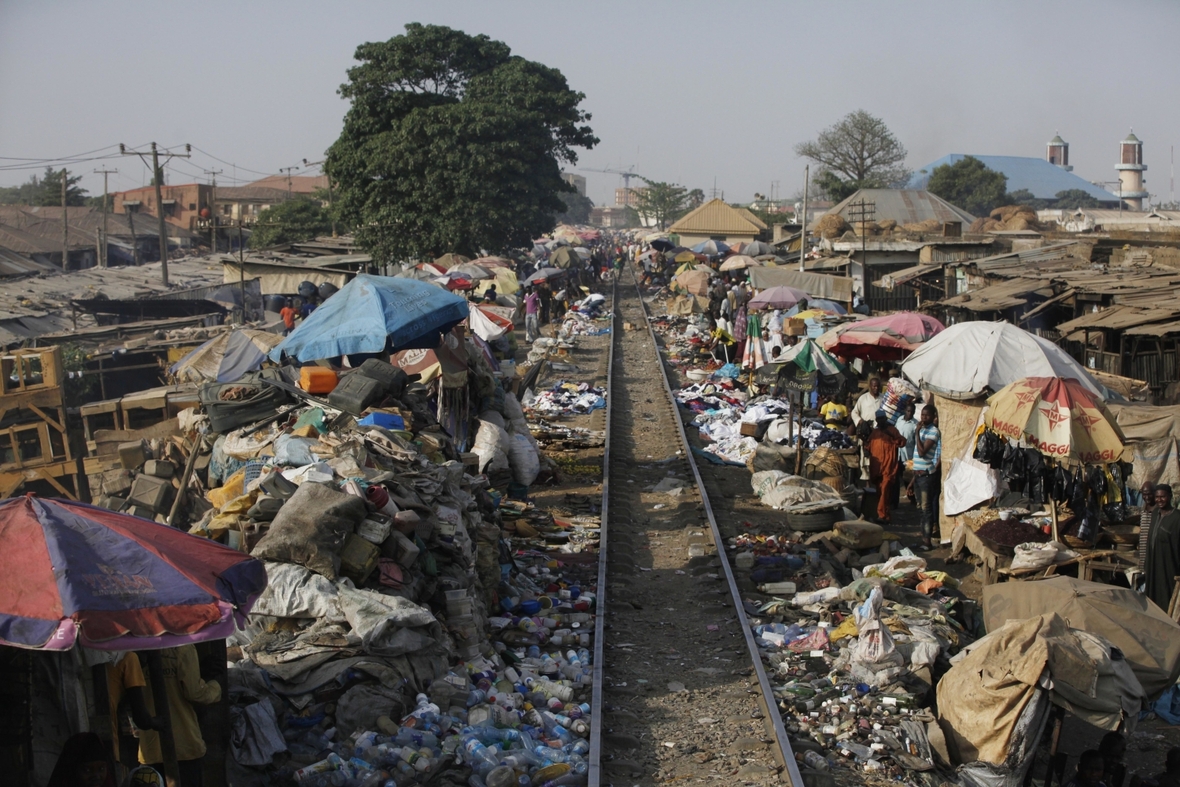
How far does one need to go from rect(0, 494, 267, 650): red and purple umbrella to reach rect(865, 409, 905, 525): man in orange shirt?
8.13m

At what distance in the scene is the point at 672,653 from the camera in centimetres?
798

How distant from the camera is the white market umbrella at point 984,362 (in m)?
10.1

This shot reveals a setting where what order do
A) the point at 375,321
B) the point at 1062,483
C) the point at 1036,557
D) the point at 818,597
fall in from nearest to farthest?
the point at 1036,557 → the point at 818,597 → the point at 1062,483 → the point at 375,321

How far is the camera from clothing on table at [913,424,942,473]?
1074 cm

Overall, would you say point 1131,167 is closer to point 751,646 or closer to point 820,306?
point 820,306

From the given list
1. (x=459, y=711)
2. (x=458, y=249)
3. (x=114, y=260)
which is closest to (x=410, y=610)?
(x=459, y=711)

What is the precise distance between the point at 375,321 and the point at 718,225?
137ft

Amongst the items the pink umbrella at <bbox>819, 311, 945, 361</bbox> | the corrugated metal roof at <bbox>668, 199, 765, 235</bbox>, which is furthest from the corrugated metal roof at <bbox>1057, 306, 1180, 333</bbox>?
the corrugated metal roof at <bbox>668, 199, 765, 235</bbox>

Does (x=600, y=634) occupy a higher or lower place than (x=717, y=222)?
lower

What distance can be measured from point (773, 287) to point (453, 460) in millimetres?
12120

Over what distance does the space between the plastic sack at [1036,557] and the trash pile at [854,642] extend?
584mm

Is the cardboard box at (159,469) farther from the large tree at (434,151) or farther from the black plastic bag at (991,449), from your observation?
the large tree at (434,151)

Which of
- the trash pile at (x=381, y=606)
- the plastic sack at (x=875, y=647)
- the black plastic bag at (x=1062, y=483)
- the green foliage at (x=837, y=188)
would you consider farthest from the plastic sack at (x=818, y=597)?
the green foliage at (x=837, y=188)

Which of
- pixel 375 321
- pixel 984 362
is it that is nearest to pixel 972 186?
A: pixel 984 362
